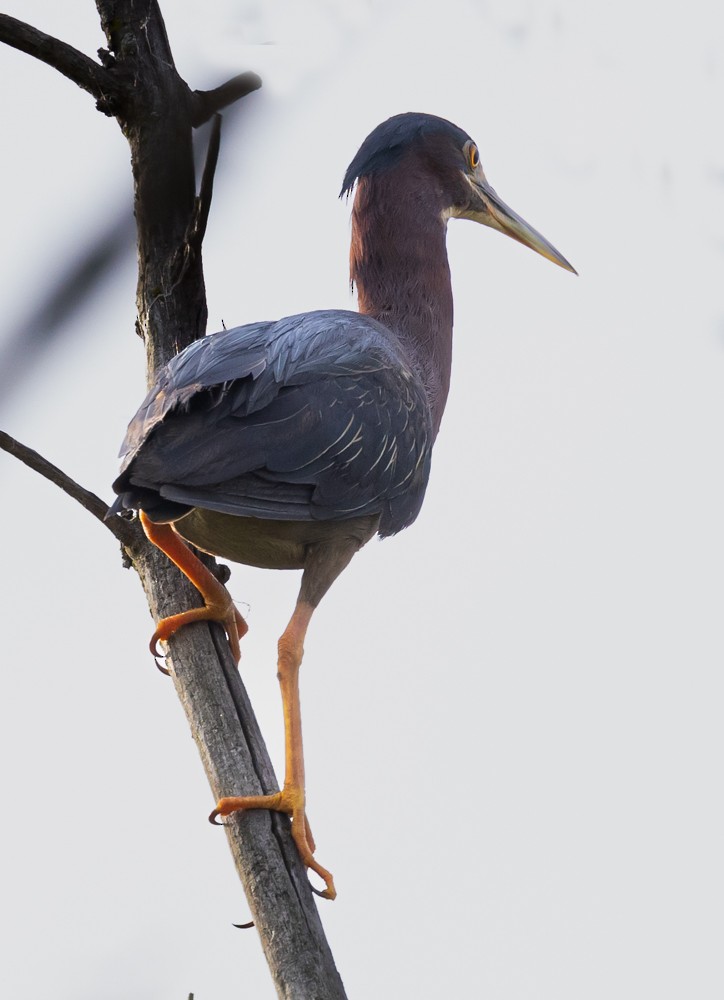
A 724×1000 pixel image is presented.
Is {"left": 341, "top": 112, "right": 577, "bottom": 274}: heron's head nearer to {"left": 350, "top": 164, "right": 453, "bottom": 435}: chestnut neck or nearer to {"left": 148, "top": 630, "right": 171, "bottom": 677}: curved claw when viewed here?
{"left": 350, "top": 164, "right": 453, "bottom": 435}: chestnut neck

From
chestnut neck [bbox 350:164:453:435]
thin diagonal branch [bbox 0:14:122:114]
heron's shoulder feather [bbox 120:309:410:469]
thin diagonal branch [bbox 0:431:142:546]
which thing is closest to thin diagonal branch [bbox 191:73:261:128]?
thin diagonal branch [bbox 0:14:122:114]

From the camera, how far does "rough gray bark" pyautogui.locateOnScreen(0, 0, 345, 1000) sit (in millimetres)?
2291

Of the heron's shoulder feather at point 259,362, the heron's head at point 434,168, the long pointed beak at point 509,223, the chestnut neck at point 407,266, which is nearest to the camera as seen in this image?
the heron's shoulder feather at point 259,362

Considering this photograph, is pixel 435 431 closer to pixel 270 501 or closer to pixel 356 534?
pixel 356 534

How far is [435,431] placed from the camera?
3.50m

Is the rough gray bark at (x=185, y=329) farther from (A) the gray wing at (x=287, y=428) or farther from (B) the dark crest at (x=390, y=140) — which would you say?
(B) the dark crest at (x=390, y=140)

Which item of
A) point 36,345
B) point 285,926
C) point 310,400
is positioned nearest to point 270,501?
point 310,400

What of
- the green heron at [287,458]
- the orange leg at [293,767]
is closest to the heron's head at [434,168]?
the green heron at [287,458]

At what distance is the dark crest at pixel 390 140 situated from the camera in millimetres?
3852

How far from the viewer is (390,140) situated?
12.7 feet

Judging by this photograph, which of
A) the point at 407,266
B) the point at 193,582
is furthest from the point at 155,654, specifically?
the point at 407,266

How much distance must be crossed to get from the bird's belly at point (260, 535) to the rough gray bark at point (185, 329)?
161 millimetres

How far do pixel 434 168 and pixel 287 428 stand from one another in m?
1.60

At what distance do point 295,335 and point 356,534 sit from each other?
0.55 m
